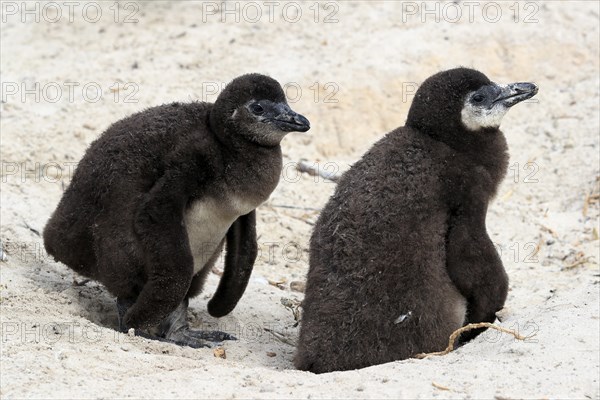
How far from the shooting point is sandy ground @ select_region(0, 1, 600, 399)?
5242 millimetres

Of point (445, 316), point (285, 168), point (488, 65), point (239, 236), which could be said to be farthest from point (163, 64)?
point (445, 316)

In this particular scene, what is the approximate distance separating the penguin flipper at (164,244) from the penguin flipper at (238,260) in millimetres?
700

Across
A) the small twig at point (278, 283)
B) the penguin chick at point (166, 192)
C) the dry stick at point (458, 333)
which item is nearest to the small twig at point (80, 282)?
the penguin chick at point (166, 192)

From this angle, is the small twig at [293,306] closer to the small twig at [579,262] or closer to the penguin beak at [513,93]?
the penguin beak at [513,93]

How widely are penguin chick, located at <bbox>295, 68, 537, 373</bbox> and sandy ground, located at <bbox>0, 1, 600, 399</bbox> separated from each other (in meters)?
0.30

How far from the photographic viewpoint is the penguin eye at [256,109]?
650 centimetres

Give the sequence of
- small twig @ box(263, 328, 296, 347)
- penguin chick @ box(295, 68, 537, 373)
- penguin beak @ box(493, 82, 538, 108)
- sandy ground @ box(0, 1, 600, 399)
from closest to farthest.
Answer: sandy ground @ box(0, 1, 600, 399)
penguin chick @ box(295, 68, 537, 373)
penguin beak @ box(493, 82, 538, 108)
small twig @ box(263, 328, 296, 347)

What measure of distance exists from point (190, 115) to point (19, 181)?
9.12ft

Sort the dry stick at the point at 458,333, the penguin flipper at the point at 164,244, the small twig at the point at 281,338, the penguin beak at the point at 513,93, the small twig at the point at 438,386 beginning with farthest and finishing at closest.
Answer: the small twig at the point at 281,338
the penguin beak at the point at 513,93
the penguin flipper at the point at 164,244
the dry stick at the point at 458,333
the small twig at the point at 438,386

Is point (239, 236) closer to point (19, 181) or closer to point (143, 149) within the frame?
point (143, 149)

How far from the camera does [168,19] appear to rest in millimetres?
11961

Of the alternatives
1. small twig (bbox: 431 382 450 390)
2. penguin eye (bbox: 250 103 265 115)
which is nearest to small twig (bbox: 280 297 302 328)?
penguin eye (bbox: 250 103 265 115)

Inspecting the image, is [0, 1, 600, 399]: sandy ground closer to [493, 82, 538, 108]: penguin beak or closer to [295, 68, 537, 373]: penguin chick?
[295, 68, 537, 373]: penguin chick

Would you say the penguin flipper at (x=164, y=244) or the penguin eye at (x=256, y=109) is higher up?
the penguin eye at (x=256, y=109)
